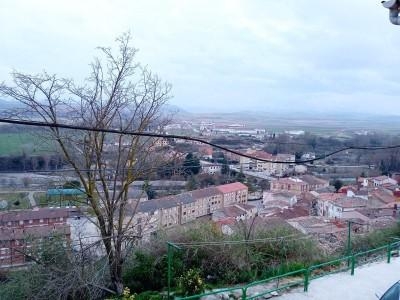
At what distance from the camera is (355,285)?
25.5 feet

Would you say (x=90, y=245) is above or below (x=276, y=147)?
below

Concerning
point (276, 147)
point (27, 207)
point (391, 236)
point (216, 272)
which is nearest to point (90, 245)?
point (27, 207)

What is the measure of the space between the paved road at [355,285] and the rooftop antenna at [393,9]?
470cm

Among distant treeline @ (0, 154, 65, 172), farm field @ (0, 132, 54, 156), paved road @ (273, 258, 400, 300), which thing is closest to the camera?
distant treeline @ (0, 154, 65, 172)

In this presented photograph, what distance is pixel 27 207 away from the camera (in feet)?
32.3

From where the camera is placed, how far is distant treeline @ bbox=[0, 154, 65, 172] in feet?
20.6

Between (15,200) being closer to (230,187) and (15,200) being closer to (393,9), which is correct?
(393,9)

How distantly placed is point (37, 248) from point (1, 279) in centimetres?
129

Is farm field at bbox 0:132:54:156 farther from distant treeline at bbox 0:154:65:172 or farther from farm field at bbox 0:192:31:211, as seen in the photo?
farm field at bbox 0:192:31:211

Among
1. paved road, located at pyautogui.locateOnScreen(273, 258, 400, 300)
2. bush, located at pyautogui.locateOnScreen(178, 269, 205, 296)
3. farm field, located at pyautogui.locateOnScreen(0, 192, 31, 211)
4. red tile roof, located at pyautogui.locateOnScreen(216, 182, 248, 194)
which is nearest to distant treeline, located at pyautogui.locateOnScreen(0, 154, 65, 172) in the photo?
farm field, located at pyautogui.locateOnScreen(0, 192, 31, 211)

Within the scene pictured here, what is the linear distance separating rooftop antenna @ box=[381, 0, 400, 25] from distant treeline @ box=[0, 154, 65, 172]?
4840 millimetres

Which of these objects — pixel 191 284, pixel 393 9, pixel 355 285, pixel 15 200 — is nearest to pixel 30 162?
pixel 15 200

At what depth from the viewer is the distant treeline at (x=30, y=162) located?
247 inches

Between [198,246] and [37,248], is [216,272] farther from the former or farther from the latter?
[37,248]
